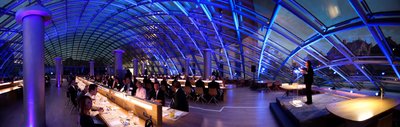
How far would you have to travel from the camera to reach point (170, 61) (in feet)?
147

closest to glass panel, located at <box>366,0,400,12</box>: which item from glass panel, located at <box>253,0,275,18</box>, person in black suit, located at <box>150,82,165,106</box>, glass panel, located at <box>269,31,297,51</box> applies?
glass panel, located at <box>253,0,275,18</box>

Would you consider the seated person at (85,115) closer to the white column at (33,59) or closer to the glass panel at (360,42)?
the white column at (33,59)

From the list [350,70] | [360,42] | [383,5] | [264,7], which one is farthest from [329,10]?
[350,70]

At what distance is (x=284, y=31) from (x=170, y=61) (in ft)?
104

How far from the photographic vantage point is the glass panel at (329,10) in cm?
1025

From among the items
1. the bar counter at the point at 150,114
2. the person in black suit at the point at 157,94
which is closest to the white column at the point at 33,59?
the bar counter at the point at 150,114

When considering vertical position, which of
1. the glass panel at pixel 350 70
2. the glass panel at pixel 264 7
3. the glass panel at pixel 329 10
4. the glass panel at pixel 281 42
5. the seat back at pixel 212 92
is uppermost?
the glass panel at pixel 264 7

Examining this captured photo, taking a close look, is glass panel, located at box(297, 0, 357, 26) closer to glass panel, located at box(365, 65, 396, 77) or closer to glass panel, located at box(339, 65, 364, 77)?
glass panel, located at box(365, 65, 396, 77)

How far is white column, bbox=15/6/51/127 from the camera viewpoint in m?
6.96

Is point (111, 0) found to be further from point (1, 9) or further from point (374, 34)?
point (374, 34)

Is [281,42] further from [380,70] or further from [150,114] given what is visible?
[150,114]

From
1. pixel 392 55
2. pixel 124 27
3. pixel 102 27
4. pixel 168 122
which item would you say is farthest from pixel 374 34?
pixel 102 27

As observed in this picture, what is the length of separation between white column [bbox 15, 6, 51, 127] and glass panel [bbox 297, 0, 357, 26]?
11351mm

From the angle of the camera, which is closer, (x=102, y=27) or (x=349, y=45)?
(x=349, y=45)
